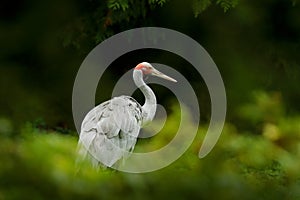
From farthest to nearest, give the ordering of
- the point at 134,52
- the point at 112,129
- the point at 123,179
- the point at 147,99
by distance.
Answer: the point at 134,52, the point at 147,99, the point at 112,129, the point at 123,179

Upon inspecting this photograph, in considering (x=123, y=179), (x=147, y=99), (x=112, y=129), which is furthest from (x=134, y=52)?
(x=123, y=179)

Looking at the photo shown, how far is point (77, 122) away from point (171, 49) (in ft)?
3.50

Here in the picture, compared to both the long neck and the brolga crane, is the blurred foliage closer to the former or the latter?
the brolga crane

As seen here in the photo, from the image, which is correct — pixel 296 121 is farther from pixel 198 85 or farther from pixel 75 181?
pixel 198 85

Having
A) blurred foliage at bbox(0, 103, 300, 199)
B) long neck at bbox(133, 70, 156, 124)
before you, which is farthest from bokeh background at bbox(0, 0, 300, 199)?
blurred foliage at bbox(0, 103, 300, 199)

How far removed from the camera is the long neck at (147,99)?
4164mm

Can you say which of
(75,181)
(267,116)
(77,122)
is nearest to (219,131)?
(267,116)

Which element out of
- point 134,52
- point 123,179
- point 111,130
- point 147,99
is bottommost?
point 123,179

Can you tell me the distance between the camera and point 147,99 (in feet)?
14.3

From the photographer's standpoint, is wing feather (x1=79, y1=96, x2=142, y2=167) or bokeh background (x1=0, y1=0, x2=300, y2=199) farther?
bokeh background (x1=0, y1=0, x2=300, y2=199)

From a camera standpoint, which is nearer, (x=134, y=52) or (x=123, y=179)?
(x=123, y=179)

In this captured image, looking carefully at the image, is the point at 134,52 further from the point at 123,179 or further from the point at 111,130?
the point at 123,179

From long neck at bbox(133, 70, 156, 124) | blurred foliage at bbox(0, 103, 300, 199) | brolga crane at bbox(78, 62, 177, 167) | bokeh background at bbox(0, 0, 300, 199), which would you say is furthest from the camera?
bokeh background at bbox(0, 0, 300, 199)

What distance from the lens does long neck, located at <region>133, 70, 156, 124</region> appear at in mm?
4164
